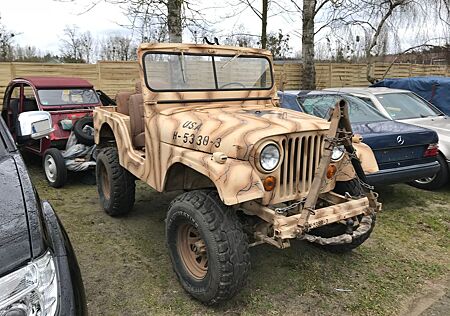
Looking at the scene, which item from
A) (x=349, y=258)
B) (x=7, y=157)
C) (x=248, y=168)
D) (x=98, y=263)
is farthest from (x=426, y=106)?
(x=7, y=157)

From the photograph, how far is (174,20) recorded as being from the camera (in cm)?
866

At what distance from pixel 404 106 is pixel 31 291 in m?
6.69

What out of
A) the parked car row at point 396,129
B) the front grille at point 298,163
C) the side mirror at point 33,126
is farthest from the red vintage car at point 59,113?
the front grille at point 298,163

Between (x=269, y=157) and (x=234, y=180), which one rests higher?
(x=269, y=157)

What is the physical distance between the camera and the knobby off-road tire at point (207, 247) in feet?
9.07

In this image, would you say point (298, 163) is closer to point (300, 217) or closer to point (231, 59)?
point (300, 217)

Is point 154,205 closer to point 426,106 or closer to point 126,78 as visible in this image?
point 426,106

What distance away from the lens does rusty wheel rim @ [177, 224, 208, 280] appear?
312cm

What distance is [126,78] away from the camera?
11.2 m

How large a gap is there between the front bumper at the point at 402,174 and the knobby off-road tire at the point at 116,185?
9.62 ft

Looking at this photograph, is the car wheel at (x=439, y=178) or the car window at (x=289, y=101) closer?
the car wheel at (x=439, y=178)

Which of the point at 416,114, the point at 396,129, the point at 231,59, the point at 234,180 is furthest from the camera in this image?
the point at 416,114

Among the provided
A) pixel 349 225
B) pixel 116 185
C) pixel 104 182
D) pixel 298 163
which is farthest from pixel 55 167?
pixel 349 225

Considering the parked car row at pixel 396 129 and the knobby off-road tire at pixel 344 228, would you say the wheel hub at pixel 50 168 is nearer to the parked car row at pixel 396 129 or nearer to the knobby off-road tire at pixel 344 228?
the parked car row at pixel 396 129
